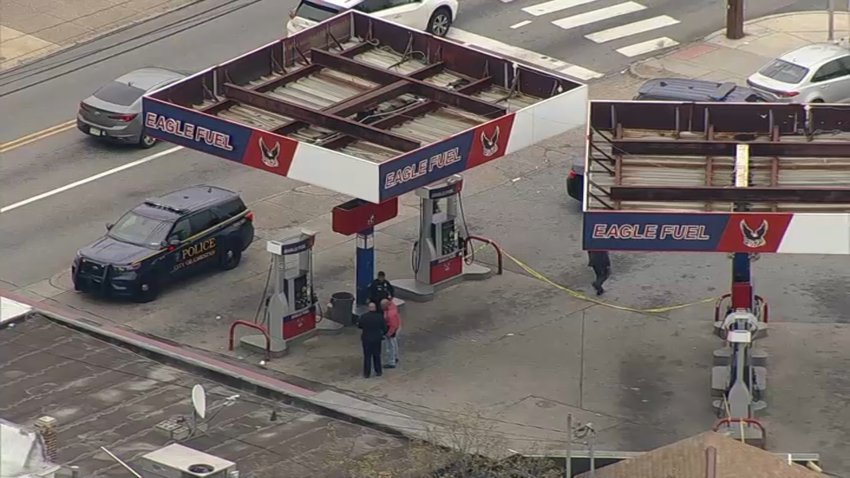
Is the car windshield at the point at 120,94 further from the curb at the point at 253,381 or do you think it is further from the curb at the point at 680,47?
the curb at the point at 680,47

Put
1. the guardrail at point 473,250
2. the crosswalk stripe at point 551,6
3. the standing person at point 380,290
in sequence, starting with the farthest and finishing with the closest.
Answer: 1. the crosswalk stripe at point 551,6
2. the guardrail at point 473,250
3. the standing person at point 380,290

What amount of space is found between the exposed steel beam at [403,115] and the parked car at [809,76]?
10.7 m

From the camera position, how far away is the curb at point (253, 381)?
1122 inches

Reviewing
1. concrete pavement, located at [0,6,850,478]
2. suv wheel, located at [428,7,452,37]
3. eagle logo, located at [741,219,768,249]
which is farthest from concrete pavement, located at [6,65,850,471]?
suv wheel, located at [428,7,452,37]

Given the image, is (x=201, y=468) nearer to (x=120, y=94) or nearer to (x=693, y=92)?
(x=120, y=94)

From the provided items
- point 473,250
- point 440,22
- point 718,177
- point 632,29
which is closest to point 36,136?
point 440,22

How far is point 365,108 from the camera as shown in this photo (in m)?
35.1

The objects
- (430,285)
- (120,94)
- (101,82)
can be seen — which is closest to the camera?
(430,285)

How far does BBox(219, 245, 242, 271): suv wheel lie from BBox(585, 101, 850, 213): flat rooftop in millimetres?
7701

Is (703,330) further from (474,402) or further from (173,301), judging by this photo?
(173,301)

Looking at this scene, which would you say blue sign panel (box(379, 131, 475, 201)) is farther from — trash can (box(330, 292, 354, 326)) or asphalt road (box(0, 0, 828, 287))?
asphalt road (box(0, 0, 828, 287))

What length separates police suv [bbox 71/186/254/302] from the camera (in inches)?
1431

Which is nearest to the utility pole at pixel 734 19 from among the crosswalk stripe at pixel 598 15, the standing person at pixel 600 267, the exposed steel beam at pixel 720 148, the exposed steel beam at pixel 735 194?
the crosswalk stripe at pixel 598 15

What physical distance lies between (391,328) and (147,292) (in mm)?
5299
